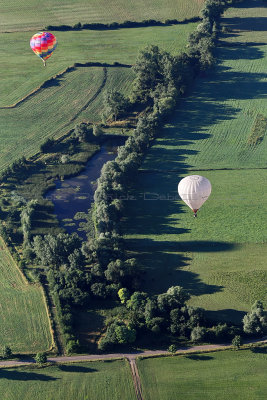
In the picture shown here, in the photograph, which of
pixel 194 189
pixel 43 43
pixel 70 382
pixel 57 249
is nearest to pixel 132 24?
pixel 43 43

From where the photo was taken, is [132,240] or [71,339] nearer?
[71,339]

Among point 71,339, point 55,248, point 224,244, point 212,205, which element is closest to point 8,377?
point 71,339

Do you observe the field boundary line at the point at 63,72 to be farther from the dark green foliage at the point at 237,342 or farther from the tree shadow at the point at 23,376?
the dark green foliage at the point at 237,342

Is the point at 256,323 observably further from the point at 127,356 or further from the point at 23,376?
the point at 23,376

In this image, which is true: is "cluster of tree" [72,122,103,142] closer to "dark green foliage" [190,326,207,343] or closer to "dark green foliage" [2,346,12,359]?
"dark green foliage" [2,346,12,359]

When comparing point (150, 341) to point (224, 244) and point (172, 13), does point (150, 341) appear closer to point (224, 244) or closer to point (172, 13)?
point (224, 244)

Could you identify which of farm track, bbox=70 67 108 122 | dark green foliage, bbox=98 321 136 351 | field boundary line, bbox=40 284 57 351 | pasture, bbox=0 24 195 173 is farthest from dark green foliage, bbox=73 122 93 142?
dark green foliage, bbox=98 321 136 351
